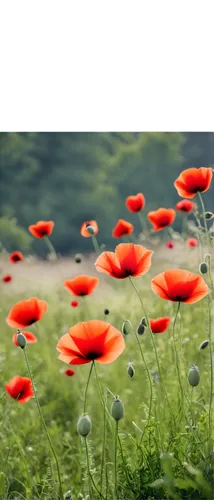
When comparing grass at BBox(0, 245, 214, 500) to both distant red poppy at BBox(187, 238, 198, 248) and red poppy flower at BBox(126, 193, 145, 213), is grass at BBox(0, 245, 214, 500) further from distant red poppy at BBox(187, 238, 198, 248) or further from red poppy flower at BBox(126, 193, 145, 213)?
red poppy flower at BBox(126, 193, 145, 213)

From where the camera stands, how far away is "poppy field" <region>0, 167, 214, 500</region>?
1332 mm

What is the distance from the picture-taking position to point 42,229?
1656mm

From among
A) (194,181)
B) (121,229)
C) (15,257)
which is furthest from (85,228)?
(194,181)

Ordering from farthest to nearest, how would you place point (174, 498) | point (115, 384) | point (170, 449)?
point (115, 384)
point (170, 449)
point (174, 498)

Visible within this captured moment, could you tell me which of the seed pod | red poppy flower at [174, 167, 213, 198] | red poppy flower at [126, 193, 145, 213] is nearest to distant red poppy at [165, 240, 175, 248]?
red poppy flower at [126, 193, 145, 213]

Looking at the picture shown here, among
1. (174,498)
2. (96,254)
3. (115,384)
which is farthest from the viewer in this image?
(115,384)

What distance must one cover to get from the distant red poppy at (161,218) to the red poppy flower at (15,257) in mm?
331

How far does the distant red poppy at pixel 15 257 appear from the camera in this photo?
1678mm

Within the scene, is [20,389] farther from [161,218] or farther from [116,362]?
[161,218]
